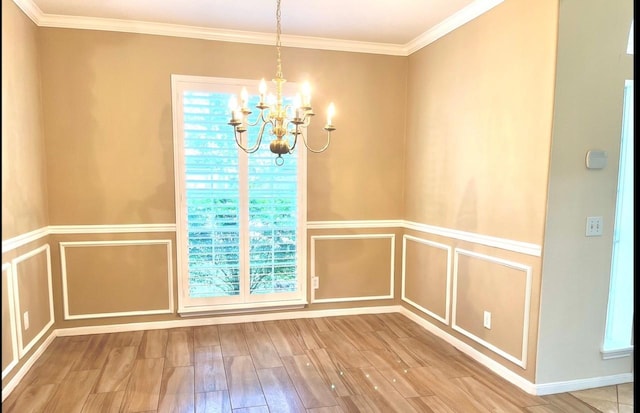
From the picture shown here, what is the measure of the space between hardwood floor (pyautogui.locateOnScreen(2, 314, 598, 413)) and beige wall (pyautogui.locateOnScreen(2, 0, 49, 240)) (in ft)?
3.62

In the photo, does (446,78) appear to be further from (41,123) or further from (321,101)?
(41,123)

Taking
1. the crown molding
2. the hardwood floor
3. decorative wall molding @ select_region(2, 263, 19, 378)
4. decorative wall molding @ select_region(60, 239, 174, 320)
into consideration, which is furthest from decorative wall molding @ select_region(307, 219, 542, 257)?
decorative wall molding @ select_region(2, 263, 19, 378)

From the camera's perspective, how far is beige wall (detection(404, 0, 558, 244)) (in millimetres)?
2658

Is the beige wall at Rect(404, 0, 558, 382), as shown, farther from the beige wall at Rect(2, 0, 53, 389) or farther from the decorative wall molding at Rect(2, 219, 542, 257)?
the beige wall at Rect(2, 0, 53, 389)

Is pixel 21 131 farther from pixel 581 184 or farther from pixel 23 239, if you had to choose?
pixel 581 184

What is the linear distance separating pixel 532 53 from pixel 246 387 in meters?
2.93

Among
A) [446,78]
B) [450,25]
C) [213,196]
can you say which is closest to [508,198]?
[446,78]

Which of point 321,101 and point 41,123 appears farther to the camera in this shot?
point 321,101

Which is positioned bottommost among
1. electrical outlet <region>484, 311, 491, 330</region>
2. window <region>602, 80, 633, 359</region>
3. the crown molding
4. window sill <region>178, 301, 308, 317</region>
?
window sill <region>178, 301, 308, 317</region>

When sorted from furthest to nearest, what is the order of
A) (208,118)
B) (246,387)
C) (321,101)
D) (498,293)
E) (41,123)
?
(321,101), (208,118), (41,123), (498,293), (246,387)

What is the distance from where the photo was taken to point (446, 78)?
3598 millimetres

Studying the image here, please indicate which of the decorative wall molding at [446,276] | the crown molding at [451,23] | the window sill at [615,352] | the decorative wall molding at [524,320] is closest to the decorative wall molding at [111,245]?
the decorative wall molding at [446,276]

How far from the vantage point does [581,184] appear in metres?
2.65

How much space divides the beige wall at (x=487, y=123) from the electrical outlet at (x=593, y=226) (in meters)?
0.33
